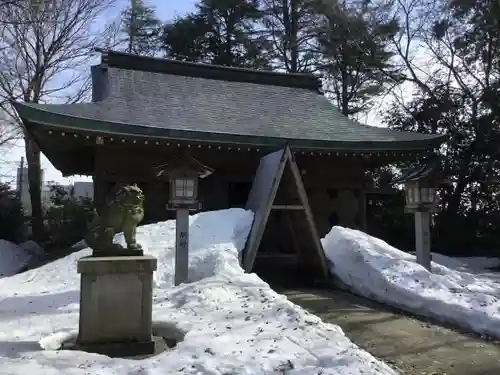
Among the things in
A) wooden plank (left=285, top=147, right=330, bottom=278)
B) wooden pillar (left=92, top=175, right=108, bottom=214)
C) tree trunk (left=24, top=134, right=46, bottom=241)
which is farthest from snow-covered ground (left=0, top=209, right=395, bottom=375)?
tree trunk (left=24, top=134, right=46, bottom=241)

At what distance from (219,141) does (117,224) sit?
5.62m

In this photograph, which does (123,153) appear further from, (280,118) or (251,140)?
(280,118)

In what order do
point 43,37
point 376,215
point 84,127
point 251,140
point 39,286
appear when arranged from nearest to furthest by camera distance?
point 39,286
point 84,127
point 251,140
point 376,215
point 43,37

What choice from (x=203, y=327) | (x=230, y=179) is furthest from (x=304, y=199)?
(x=203, y=327)

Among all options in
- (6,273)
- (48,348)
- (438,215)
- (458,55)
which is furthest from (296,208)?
(458,55)

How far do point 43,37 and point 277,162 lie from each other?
48.1 feet

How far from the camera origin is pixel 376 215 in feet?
55.6

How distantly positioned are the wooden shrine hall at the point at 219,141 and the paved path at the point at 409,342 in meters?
2.22

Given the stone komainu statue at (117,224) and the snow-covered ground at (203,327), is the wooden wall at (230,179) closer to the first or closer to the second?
the snow-covered ground at (203,327)

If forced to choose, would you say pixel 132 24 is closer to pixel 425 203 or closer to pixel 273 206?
pixel 273 206

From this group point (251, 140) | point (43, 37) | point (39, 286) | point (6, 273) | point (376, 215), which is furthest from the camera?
point (43, 37)

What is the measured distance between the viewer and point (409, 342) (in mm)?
4805

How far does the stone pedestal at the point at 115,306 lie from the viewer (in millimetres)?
4312

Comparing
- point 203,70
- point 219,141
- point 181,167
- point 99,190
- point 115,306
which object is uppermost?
point 203,70
